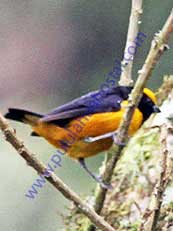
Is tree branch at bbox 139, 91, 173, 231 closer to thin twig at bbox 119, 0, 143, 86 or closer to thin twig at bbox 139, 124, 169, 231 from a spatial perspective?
thin twig at bbox 139, 124, 169, 231

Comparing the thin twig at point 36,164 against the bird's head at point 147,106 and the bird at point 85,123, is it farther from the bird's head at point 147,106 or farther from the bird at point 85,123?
the bird's head at point 147,106

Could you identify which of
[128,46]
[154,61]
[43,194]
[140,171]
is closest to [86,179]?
[43,194]

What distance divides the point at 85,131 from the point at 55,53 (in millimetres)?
3835

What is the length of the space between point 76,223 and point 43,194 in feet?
5.35

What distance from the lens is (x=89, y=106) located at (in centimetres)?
290

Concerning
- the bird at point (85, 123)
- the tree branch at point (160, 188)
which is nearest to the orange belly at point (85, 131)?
the bird at point (85, 123)

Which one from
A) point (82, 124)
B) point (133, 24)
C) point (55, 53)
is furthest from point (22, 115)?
point (55, 53)

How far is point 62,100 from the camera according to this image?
239 inches

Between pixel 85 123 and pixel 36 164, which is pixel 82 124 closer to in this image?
pixel 85 123

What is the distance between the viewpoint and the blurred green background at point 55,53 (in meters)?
5.04

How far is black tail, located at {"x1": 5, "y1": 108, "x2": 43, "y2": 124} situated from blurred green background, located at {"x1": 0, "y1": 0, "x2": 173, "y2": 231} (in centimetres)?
186

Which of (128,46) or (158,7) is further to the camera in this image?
(158,7)

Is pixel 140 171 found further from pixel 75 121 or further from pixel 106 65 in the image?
pixel 106 65

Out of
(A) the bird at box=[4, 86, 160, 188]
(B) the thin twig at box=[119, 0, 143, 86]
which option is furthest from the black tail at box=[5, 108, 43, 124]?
(B) the thin twig at box=[119, 0, 143, 86]
